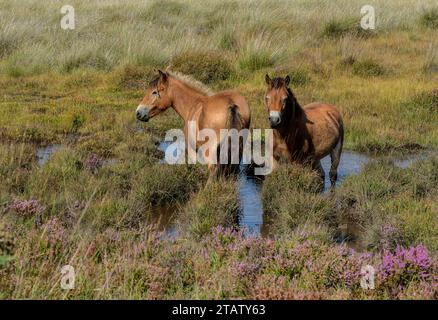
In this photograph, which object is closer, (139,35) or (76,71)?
(76,71)

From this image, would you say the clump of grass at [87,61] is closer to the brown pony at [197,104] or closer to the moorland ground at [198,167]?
the moorland ground at [198,167]

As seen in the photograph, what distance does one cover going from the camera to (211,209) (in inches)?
332

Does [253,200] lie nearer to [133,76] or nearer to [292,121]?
[292,121]

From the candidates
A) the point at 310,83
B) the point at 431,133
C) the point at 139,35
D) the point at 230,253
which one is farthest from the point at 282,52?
the point at 230,253

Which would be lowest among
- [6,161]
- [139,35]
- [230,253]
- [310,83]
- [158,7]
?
[230,253]

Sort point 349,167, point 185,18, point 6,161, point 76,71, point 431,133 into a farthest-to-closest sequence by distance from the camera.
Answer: point 185,18
point 76,71
point 431,133
point 349,167
point 6,161

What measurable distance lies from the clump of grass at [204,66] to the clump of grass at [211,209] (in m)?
8.76

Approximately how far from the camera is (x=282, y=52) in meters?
18.9

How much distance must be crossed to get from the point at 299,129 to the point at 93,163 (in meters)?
2.97

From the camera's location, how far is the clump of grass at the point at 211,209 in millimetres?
8039

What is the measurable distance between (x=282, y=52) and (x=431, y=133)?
631 centimetres

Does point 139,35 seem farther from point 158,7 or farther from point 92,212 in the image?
point 92,212

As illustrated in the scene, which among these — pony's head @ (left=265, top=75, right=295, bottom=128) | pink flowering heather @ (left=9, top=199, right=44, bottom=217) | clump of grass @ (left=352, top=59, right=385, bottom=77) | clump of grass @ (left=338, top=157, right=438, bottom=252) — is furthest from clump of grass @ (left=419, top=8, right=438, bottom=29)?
pink flowering heather @ (left=9, top=199, right=44, bottom=217)

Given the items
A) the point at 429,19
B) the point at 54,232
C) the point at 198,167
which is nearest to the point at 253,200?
the point at 198,167
